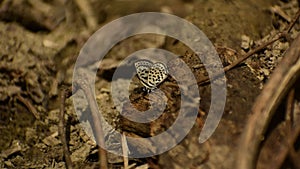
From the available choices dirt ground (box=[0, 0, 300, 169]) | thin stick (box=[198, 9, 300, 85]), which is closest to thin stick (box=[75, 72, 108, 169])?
dirt ground (box=[0, 0, 300, 169])

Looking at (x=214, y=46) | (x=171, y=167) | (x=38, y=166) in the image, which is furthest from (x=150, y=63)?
(x=38, y=166)

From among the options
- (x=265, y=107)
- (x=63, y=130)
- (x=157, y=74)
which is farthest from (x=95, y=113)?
(x=265, y=107)

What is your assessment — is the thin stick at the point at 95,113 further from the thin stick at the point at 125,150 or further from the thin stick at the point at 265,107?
the thin stick at the point at 265,107

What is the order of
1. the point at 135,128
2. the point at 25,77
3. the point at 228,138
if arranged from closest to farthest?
the point at 228,138
the point at 135,128
the point at 25,77

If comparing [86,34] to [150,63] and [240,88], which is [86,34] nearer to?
[150,63]

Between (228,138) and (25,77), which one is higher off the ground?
(25,77)

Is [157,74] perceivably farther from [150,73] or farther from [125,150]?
[125,150]

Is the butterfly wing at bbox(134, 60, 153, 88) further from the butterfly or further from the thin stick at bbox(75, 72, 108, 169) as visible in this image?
the thin stick at bbox(75, 72, 108, 169)
